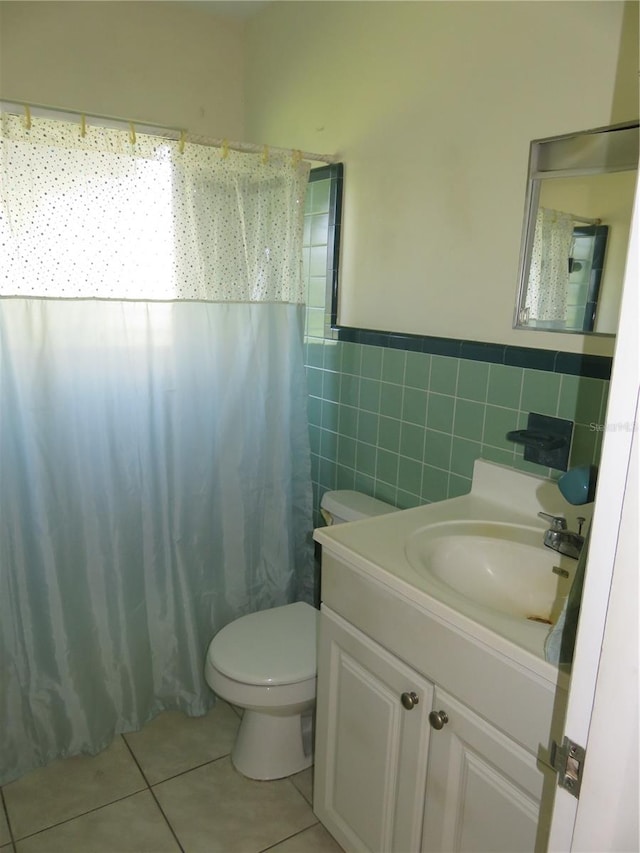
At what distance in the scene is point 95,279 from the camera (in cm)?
176

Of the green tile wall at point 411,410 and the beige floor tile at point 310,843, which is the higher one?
the green tile wall at point 411,410

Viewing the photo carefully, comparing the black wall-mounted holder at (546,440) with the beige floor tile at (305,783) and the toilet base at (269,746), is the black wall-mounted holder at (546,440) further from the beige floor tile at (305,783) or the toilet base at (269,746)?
the beige floor tile at (305,783)

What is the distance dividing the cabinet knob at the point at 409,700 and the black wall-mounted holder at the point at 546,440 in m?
0.65

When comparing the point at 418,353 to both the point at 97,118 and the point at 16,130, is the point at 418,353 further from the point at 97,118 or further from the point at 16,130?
the point at 16,130

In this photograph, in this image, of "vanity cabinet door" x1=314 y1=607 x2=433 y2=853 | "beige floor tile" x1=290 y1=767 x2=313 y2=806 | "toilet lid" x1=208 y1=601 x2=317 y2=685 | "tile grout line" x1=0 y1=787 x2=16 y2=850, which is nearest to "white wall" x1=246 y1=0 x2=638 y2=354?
"vanity cabinet door" x1=314 y1=607 x2=433 y2=853

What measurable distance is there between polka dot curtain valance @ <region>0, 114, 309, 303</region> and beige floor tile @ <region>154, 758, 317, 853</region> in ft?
4.78

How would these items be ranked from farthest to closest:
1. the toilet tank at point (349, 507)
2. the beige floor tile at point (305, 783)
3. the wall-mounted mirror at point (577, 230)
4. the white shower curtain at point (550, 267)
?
the toilet tank at point (349, 507) < the beige floor tile at point (305, 783) < the white shower curtain at point (550, 267) < the wall-mounted mirror at point (577, 230)

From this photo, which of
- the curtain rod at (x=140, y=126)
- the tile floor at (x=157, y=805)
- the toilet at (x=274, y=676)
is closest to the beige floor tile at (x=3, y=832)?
the tile floor at (x=157, y=805)

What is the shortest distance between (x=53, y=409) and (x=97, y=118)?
0.81 metres

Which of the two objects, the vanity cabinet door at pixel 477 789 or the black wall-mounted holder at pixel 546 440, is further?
the black wall-mounted holder at pixel 546 440

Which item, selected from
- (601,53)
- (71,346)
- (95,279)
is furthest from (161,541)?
(601,53)

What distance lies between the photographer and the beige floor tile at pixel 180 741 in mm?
1936

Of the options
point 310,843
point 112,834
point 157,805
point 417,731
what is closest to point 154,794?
point 157,805

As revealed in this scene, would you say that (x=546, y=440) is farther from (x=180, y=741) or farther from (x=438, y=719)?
(x=180, y=741)
